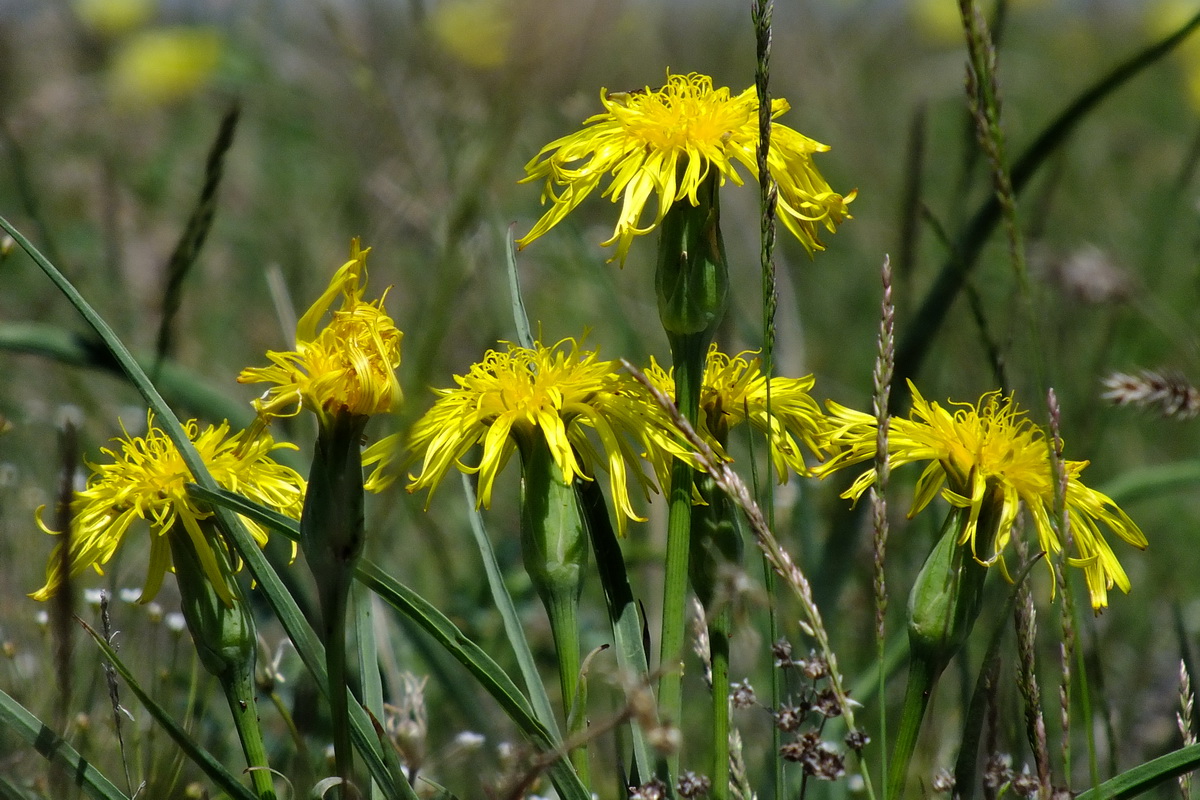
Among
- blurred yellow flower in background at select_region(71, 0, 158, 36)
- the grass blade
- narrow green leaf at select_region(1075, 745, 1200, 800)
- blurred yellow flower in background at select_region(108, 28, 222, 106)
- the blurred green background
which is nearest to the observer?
narrow green leaf at select_region(1075, 745, 1200, 800)

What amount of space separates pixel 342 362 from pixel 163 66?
787 cm

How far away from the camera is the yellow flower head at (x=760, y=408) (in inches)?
53.7

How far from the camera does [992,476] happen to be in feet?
4.21

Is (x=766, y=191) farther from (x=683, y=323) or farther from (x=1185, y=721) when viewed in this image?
(x=1185, y=721)

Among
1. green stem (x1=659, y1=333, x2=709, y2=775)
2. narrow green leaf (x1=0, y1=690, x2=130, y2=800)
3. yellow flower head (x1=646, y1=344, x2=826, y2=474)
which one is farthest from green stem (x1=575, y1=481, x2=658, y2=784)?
narrow green leaf (x1=0, y1=690, x2=130, y2=800)

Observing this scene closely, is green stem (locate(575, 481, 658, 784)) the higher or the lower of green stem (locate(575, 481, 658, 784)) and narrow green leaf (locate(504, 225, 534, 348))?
the lower

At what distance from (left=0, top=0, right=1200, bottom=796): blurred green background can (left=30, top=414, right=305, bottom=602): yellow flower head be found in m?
0.28

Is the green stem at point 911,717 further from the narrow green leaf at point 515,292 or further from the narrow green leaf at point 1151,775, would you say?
the narrow green leaf at point 515,292

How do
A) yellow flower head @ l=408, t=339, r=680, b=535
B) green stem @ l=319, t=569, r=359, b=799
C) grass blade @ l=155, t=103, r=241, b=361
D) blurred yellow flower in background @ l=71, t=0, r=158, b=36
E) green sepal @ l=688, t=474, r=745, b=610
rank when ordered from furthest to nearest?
blurred yellow flower in background @ l=71, t=0, r=158, b=36 < grass blade @ l=155, t=103, r=241, b=361 < green sepal @ l=688, t=474, r=745, b=610 < yellow flower head @ l=408, t=339, r=680, b=535 < green stem @ l=319, t=569, r=359, b=799

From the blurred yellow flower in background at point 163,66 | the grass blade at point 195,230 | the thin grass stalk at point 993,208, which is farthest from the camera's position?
the blurred yellow flower in background at point 163,66

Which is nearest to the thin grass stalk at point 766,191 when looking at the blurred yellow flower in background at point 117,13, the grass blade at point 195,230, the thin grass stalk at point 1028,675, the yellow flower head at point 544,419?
the yellow flower head at point 544,419

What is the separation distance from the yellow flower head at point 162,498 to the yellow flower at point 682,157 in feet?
1.49

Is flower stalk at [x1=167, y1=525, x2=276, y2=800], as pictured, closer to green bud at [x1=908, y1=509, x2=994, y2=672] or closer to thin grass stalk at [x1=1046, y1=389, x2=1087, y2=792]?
green bud at [x1=908, y1=509, x2=994, y2=672]

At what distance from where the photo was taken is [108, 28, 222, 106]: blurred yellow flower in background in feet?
24.7
